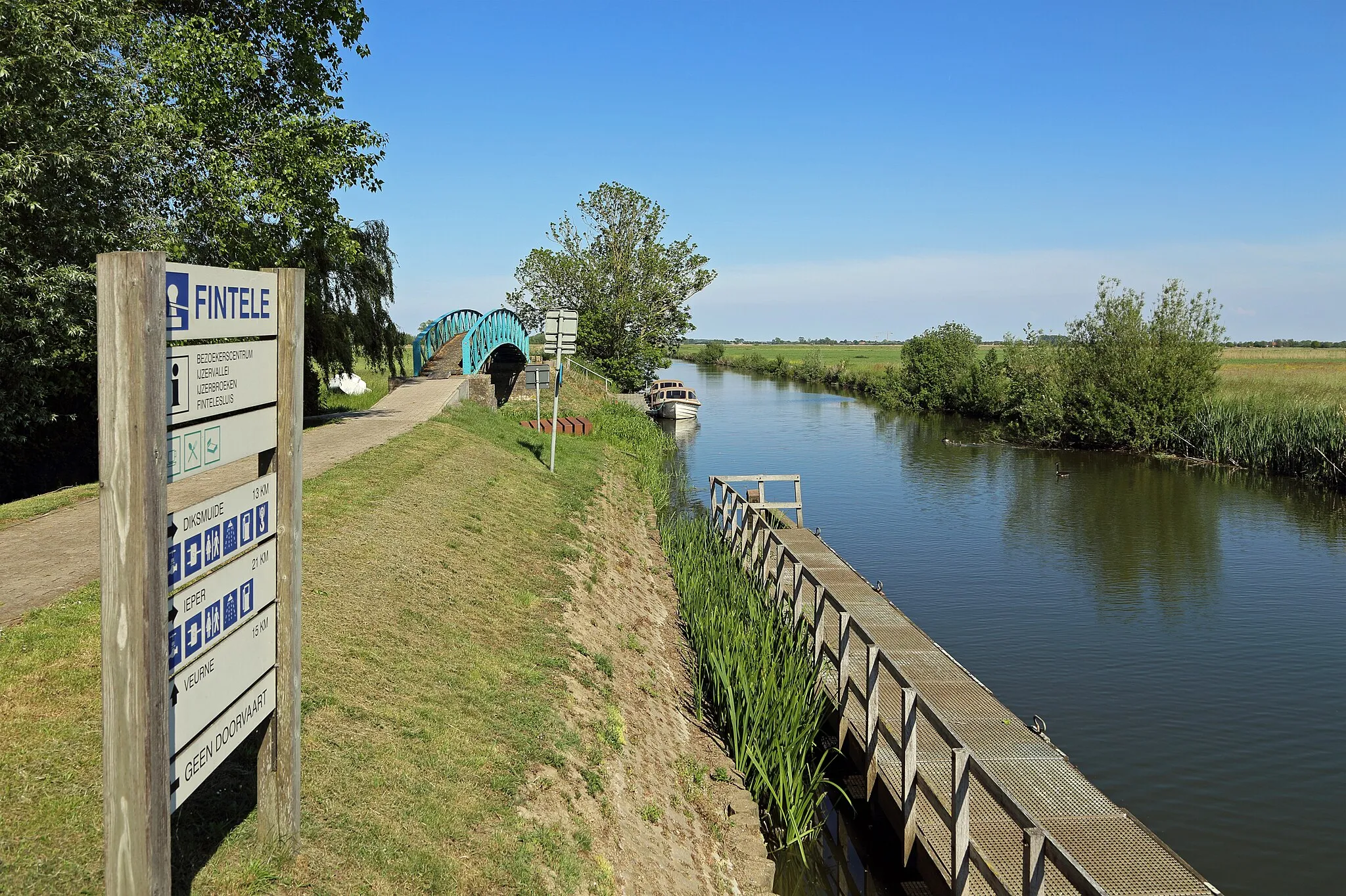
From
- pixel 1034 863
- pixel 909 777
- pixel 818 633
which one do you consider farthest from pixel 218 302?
pixel 818 633

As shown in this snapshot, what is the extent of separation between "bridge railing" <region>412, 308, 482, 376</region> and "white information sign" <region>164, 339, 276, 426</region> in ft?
98.1

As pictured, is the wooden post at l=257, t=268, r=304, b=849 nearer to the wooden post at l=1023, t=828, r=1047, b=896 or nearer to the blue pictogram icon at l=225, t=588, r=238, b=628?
the blue pictogram icon at l=225, t=588, r=238, b=628

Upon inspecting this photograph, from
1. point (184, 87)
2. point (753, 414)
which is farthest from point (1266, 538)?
point (753, 414)

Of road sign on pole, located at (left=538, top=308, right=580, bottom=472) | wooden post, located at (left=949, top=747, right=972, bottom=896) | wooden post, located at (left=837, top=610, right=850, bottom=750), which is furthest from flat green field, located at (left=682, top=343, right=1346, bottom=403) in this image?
wooden post, located at (left=949, top=747, right=972, bottom=896)

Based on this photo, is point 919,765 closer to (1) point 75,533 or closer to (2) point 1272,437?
(1) point 75,533

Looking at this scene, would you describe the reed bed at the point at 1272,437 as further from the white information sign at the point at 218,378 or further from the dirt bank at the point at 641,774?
the white information sign at the point at 218,378

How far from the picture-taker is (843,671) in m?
11.8

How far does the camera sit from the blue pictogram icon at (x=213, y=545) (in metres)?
4.24

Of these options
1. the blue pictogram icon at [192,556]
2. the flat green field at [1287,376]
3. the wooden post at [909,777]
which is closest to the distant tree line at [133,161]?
the blue pictogram icon at [192,556]

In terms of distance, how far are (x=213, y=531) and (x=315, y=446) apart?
49.5 ft

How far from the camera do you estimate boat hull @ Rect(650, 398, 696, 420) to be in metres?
56.3

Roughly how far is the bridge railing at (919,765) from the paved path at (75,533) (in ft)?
22.6

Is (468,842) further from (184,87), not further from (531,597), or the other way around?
(184,87)

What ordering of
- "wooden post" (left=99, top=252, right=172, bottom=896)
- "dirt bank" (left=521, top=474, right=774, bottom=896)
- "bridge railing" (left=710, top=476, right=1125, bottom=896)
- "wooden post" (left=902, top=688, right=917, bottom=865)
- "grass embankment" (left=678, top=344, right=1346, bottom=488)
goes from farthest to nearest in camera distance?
"grass embankment" (left=678, top=344, right=1346, bottom=488) → "wooden post" (left=902, top=688, right=917, bottom=865) → "dirt bank" (left=521, top=474, right=774, bottom=896) → "bridge railing" (left=710, top=476, right=1125, bottom=896) → "wooden post" (left=99, top=252, right=172, bottom=896)
